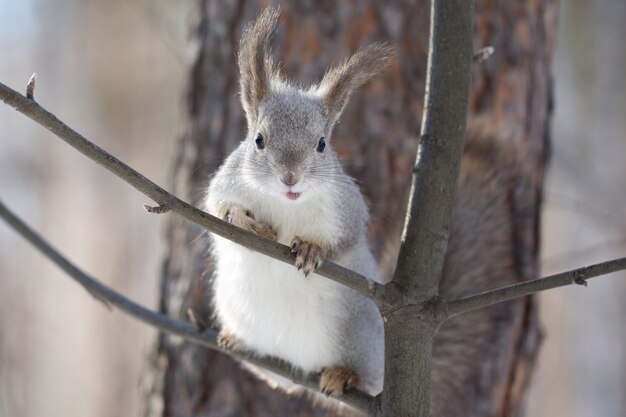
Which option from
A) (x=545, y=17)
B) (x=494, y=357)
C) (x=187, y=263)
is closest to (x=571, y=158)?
(x=545, y=17)

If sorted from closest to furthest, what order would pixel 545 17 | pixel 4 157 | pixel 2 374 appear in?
pixel 545 17, pixel 2 374, pixel 4 157

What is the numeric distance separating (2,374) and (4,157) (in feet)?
6.59

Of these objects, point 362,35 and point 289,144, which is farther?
point 362,35

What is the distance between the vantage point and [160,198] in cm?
109

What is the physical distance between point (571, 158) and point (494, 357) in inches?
117

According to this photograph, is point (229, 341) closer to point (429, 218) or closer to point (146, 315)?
point (146, 315)

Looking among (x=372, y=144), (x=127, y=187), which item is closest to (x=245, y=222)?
(x=372, y=144)

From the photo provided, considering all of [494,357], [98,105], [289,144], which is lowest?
[289,144]

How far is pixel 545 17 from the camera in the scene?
2.42 meters

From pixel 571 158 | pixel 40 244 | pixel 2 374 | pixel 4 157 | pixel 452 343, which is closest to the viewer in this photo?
pixel 40 244

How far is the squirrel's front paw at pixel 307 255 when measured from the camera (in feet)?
4.24

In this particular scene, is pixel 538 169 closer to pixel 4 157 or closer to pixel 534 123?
pixel 534 123

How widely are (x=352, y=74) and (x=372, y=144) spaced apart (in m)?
0.78

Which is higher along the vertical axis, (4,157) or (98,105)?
(98,105)
